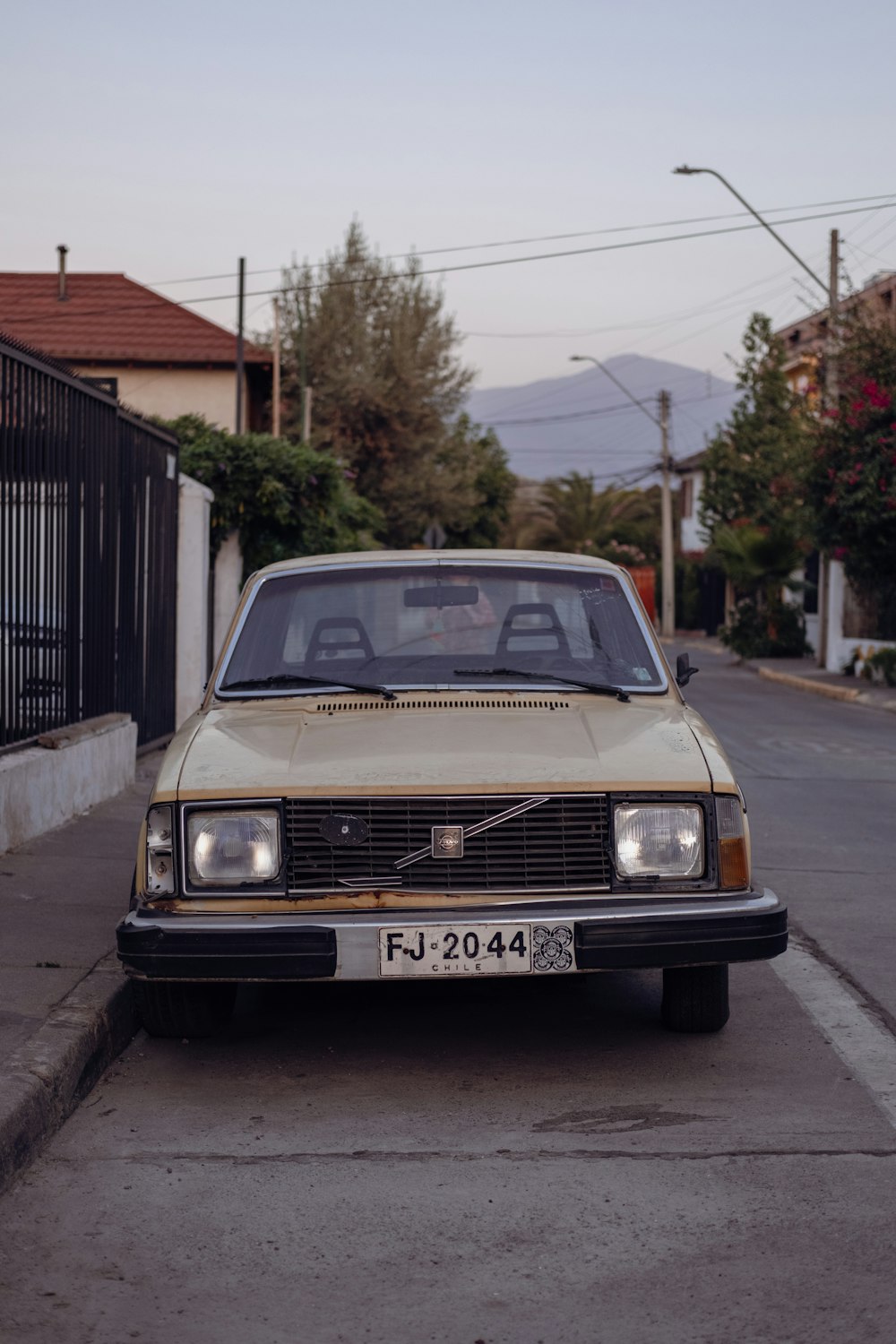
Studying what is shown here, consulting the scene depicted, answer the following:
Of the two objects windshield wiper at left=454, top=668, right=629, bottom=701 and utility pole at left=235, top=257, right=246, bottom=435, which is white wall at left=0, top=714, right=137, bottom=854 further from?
utility pole at left=235, top=257, right=246, bottom=435

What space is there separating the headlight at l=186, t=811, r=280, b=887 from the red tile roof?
34508 mm

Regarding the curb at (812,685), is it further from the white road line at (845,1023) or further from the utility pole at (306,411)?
the white road line at (845,1023)

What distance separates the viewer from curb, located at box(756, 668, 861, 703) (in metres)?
25.6

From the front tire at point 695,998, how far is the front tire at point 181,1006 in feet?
4.77

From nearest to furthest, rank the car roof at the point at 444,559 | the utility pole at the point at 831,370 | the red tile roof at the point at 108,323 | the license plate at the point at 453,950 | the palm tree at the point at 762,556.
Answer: the license plate at the point at 453,950 < the car roof at the point at 444,559 < the utility pole at the point at 831,370 < the palm tree at the point at 762,556 < the red tile roof at the point at 108,323

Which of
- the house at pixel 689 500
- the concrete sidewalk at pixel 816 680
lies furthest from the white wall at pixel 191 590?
the house at pixel 689 500

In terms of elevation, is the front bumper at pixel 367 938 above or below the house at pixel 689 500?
below

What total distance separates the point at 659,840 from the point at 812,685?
23456 millimetres

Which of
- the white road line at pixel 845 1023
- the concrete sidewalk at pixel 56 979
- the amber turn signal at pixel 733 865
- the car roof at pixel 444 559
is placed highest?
the car roof at pixel 444 559

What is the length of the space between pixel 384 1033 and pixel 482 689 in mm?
1243

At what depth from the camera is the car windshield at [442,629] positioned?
6.00 meters

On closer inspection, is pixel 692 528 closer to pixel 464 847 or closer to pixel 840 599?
pixel 840 599

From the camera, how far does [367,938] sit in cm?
461

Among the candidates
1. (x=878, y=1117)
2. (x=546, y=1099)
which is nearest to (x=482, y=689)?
(x=546, y=1099)
